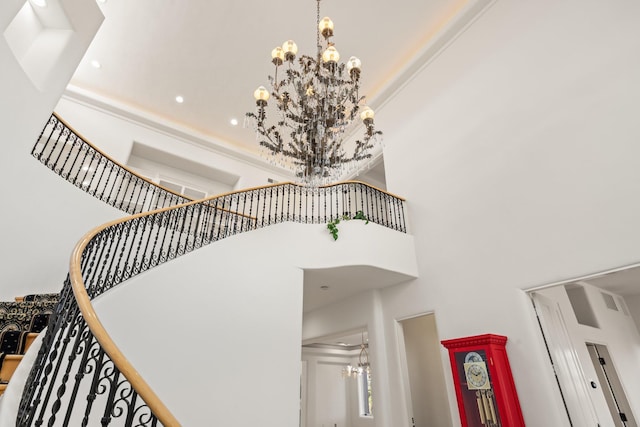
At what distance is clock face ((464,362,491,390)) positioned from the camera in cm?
386

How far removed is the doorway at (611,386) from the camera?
14.8 ft

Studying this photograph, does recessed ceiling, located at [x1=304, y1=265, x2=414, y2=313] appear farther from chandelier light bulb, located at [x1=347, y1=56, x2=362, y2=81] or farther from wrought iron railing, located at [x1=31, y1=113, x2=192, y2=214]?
wrought iron railing, located at [x1=31, y1=113, x2=192, y2=214]

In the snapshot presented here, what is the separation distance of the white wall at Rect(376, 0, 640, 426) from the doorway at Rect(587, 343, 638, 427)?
1.89 meters

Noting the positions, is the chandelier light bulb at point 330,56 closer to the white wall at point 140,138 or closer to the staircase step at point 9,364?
the staircase step at point 9,364

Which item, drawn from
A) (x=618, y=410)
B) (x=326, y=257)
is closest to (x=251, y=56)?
(x=326, y=257)

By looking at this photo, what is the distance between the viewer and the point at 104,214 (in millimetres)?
5398

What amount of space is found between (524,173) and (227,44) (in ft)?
19.2

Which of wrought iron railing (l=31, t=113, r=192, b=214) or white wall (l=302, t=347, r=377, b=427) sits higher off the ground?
wrought iron railing (l=31, t=113, r=192, b=214)

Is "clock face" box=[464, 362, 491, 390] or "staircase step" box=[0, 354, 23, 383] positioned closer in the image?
"staircase step" box=[0, 354, 23, 383]

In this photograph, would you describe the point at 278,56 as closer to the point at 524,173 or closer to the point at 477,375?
the point at 524,173

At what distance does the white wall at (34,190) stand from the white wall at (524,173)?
514cm

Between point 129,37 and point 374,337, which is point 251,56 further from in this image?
point 374,337

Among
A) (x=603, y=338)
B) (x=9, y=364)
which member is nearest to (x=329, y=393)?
(x=603, y=338)

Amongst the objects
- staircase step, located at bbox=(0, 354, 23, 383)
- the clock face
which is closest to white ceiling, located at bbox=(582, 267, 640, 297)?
the clock face
